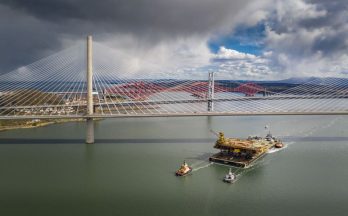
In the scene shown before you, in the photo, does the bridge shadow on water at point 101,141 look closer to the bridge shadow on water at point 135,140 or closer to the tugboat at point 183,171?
the bridge shadow on water at point 135,140

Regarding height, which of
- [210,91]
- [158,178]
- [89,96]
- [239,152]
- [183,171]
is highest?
[210,91]

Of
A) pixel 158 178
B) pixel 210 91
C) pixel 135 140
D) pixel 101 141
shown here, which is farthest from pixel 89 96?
pixel 210 91

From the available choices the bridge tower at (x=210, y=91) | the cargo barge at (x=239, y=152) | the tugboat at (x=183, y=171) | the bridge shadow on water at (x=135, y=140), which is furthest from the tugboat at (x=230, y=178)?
the bridge tower at (x=210, y=91)

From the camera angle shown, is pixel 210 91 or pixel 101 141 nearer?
pixel 101 141

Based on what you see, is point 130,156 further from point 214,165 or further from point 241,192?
point 241,192

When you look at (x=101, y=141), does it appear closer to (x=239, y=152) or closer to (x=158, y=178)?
(x=158, y=178)

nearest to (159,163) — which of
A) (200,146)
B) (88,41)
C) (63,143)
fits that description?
(200,146)

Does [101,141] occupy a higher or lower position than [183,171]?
higher

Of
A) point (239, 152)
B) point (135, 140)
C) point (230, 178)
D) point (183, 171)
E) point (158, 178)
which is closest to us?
point (230, 178)

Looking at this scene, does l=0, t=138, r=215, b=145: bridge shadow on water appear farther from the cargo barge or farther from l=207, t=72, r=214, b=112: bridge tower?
l=207, t=72, r=214, b=112: bridge tower
